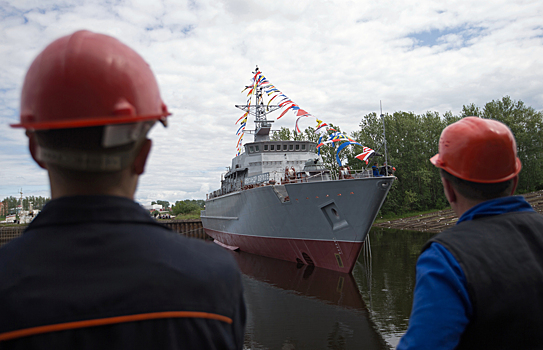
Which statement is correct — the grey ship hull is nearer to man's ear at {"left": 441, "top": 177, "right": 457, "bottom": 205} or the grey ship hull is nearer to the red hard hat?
man's ear at {"left": 441, "top": 177, "right": 457, "bottom": 205}

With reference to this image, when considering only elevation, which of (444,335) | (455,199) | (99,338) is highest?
(455,199)

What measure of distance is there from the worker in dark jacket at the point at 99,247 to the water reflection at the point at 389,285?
7.77 metres

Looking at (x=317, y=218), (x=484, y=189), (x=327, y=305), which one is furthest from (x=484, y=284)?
(x=317, y=218)

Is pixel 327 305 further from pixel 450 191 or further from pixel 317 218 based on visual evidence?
pixel 450 191

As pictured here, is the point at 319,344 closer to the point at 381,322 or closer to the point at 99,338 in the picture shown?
the point at 381,322

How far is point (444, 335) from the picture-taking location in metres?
1.33

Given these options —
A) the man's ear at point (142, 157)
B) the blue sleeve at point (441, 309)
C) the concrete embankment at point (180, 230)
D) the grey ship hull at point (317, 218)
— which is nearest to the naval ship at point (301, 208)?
the grey ship hull at point (317, 218)

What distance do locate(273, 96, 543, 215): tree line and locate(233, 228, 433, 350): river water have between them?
92.4ft

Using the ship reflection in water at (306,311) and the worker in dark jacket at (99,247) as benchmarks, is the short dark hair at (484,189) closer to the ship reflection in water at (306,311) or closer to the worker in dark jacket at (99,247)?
the worker in dark jacket at (99,247)

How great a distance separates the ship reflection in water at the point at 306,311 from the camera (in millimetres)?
7789

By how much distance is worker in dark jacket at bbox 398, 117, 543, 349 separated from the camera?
134 cm

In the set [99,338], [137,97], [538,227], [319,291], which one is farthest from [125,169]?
[319,291]

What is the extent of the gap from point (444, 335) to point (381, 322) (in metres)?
8.36

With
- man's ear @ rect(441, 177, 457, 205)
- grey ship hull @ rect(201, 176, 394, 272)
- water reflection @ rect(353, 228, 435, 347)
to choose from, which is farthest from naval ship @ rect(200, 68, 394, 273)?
man's ear @ rect(441, 177, 457, 205)
